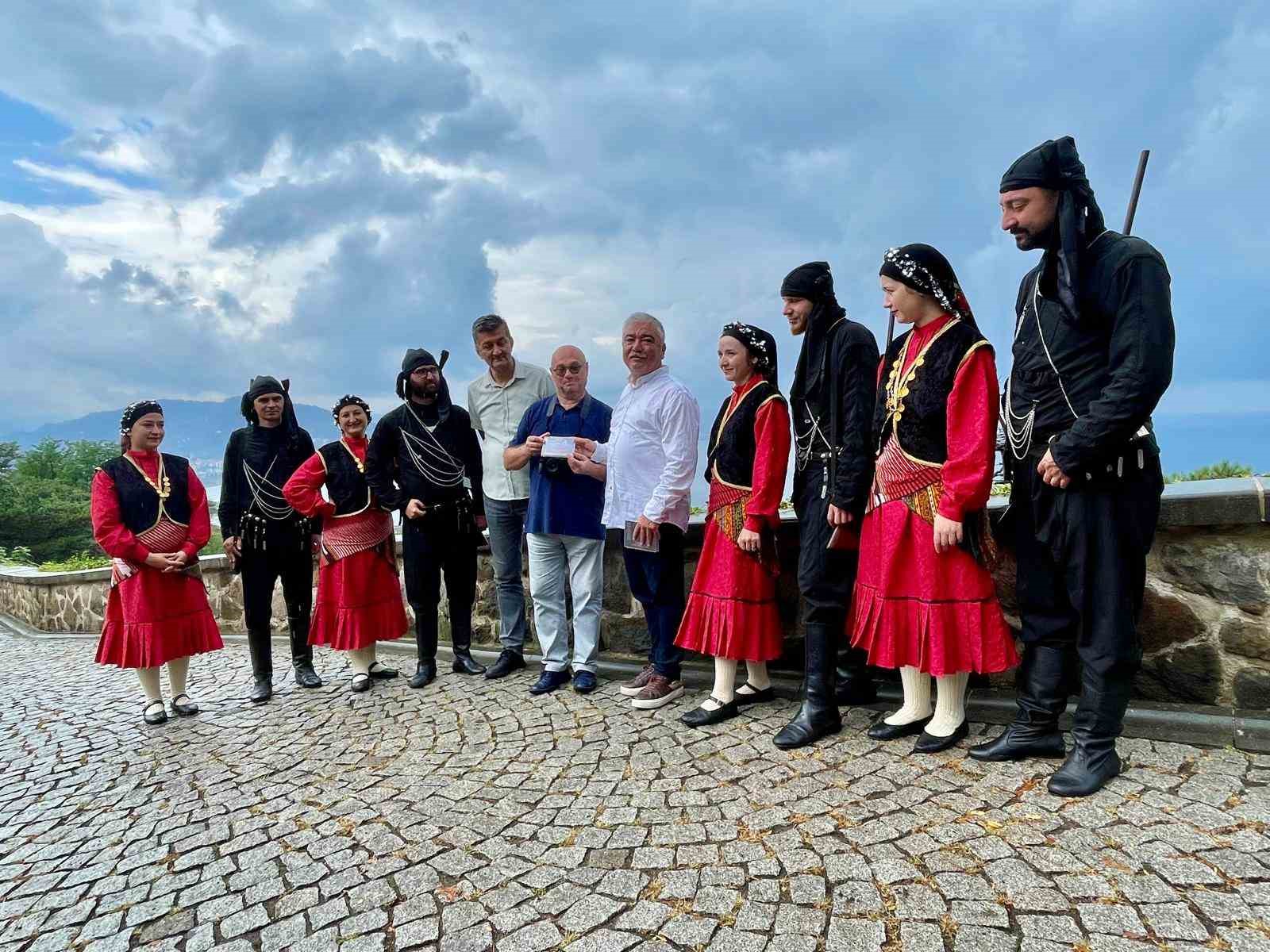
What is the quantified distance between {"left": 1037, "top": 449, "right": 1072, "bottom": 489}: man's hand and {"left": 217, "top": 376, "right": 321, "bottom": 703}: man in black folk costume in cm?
446

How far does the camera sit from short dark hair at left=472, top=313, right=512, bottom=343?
527 centimetres

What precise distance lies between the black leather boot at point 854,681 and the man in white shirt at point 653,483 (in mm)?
888

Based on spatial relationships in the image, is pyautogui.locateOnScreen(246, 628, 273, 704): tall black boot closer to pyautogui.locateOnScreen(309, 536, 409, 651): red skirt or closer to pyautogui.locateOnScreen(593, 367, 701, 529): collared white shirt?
pyautogui.locateOnScreen(309, 536, 409, 651): red skirt

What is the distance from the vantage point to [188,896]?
9.09 ft

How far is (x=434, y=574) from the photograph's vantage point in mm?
5352

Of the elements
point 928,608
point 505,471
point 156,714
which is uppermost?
point 505,471

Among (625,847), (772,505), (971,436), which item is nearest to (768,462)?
(772,505)

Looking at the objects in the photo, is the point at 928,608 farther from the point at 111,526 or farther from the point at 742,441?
the point at 111,526

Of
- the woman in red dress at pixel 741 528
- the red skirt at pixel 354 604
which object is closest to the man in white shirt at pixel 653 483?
the woman in red dress at pixel 741 528

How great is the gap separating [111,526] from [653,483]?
10.8 feet

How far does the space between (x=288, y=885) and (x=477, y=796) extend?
778 millimetres

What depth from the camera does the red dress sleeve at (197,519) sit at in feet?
17.1

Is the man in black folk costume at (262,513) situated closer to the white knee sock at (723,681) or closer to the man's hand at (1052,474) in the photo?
the white knee sock at (723,681)

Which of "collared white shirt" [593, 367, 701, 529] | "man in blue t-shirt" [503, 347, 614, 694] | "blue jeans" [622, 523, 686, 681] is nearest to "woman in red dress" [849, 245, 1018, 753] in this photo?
"collared white shirt" [593, 367, 701, 529]
